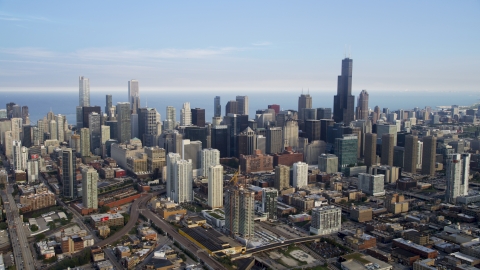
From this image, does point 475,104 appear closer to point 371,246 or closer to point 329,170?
point 329,170

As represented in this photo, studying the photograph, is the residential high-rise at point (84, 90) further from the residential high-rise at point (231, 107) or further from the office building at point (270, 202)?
the office building at point (270, 202)

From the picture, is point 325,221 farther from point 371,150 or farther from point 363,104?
point 363,104

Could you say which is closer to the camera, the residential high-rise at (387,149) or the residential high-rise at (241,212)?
the residential high-rise at (241,212)

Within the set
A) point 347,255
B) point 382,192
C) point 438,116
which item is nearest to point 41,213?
point 347,255

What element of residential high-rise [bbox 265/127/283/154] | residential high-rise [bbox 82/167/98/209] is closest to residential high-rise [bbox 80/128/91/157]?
residential high-rise [bbox 82/167/98/209]

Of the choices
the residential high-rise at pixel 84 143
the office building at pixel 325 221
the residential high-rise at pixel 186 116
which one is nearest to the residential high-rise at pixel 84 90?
the residential high-rise at pixel 186 116

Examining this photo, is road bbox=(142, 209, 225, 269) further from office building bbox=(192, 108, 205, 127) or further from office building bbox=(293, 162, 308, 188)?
office building bbox=(192, 108, 205, 127)
